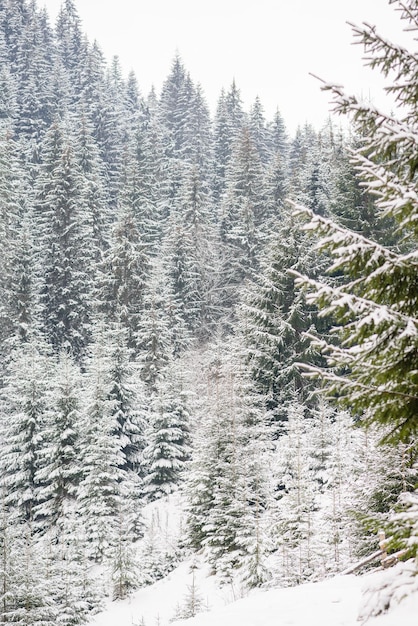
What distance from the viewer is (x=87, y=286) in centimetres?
4181

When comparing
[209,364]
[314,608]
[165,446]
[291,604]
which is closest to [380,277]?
[314,608]

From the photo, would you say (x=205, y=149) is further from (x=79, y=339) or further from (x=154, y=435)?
(x=154, y=435)

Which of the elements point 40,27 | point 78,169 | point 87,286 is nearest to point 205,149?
point 78,169

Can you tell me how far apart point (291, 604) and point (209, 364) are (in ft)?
79.0

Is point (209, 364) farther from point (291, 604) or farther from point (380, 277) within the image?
point (380, 277)

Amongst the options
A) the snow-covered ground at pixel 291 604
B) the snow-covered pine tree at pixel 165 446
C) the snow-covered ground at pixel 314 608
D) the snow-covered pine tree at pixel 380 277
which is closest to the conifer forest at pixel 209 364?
the snow-covered pine tree at pixel 380 277

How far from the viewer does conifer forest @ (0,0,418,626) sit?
16.2ft

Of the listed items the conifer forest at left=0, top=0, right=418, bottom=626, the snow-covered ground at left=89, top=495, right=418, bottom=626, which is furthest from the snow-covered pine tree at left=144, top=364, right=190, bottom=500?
the snow-covered ground at left=89, top=495, right=418, bottom=626

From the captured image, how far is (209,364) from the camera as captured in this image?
33.2m

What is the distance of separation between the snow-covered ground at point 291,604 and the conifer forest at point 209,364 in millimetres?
857

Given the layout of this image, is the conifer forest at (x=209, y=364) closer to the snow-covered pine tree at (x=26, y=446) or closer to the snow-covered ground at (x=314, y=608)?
the snow-covered pine tree at (x=26, y=446)

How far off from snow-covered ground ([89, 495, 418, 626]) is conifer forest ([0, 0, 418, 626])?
0.86m

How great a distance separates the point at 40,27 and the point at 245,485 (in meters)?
88.8

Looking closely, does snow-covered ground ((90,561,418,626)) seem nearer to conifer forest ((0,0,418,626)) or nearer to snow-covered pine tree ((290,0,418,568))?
conifer forest ((0,0,418,626))
